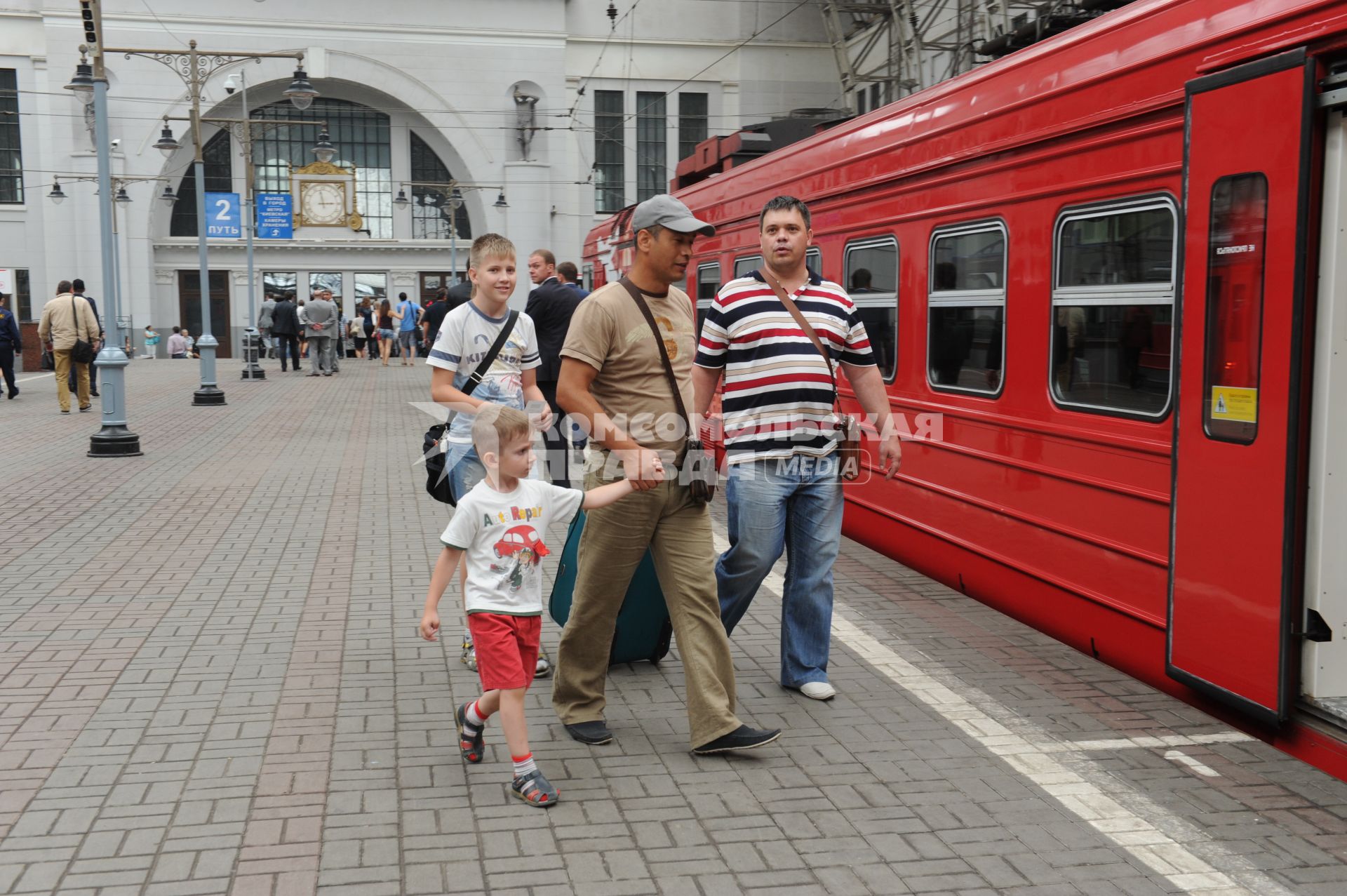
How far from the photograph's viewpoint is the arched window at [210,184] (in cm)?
4572

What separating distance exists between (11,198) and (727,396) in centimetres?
4629

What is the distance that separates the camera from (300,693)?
199 inches

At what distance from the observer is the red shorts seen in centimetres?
394

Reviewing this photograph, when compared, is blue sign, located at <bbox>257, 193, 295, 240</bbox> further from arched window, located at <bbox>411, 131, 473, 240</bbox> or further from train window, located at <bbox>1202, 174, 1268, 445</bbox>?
train window, located at <bbox>1202, 174, 1268, 445</bbox>

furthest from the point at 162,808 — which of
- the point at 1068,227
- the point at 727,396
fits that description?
the point at 1068,227

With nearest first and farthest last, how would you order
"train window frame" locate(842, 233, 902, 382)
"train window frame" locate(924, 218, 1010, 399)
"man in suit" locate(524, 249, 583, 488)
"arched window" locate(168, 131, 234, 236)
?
"train window frame" locate(924, 218, 1010, 399)
"train window frame" locate(842, 233, 902, 382)
"man in suit" locate(524, 249, 583, 488)
"arched window" locate(168, 131, 234, 236)

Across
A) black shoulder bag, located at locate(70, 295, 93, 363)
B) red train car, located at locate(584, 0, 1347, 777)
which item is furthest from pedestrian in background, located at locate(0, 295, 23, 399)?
red train car, located at locate(584, 0, 1347, 777)

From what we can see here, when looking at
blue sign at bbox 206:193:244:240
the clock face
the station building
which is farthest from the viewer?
the clock face

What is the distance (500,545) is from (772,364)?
1.36 metres

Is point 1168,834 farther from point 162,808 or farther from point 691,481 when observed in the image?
point 162,808

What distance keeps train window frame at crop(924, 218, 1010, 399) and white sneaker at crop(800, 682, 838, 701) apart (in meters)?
1.87

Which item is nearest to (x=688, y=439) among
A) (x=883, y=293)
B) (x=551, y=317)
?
(x=883, y=293)

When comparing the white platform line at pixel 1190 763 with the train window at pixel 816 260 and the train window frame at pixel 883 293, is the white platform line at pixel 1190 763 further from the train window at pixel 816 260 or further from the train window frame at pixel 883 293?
the train window at pixel 816 260

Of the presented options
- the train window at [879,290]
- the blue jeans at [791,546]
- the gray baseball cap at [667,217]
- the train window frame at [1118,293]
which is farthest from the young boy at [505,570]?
the train window at [879,290]
